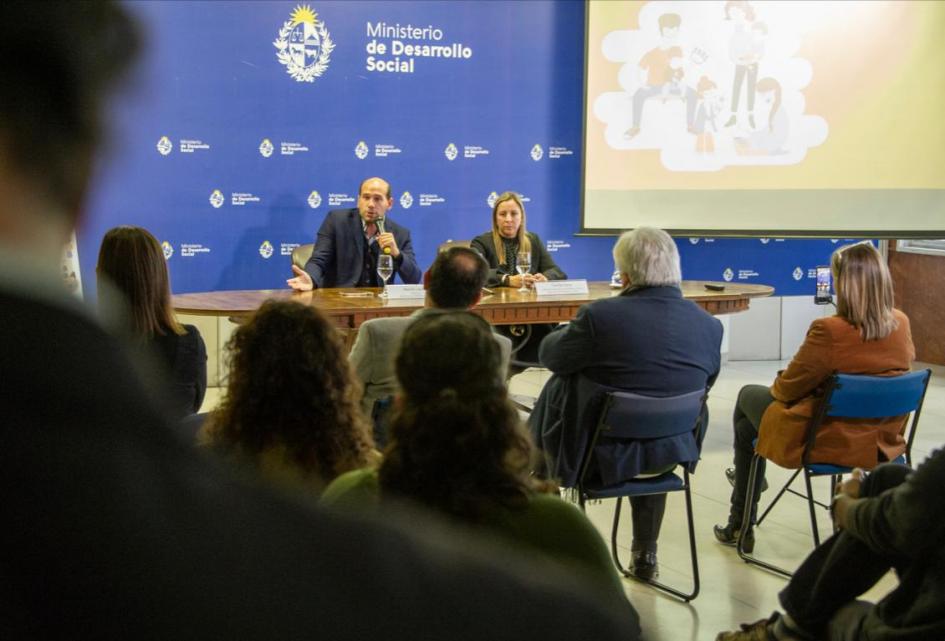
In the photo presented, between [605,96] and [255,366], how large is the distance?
17.7ft

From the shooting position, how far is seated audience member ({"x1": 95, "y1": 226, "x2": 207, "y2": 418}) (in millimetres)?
3287

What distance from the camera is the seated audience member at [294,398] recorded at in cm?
217

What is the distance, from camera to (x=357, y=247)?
564 cm

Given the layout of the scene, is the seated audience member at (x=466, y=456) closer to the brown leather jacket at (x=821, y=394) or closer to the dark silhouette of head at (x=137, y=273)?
the dark silhouette of head at (x=137, y=273)

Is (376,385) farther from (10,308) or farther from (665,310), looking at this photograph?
(10,308)

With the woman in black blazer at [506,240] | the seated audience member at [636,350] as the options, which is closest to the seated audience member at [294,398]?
the seated audience member at [636,350]

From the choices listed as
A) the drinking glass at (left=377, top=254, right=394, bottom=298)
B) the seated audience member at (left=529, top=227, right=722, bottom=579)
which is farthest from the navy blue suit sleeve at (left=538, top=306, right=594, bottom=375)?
the drinking glass at (left=377, top=254, right=394, bottom=298)

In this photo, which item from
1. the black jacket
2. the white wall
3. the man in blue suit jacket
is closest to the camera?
the man in blue suit jacket

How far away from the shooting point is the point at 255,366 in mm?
2248

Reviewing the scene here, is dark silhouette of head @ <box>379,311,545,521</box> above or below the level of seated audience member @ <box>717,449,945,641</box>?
above

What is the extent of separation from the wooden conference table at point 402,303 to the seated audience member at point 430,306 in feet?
2.49

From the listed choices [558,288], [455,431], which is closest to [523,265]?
[558,288]

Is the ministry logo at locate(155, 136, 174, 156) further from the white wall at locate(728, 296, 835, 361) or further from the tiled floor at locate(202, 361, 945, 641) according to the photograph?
the white wall at locate(728, 296, 835, 361)

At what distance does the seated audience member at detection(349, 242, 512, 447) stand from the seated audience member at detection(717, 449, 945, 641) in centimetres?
125
